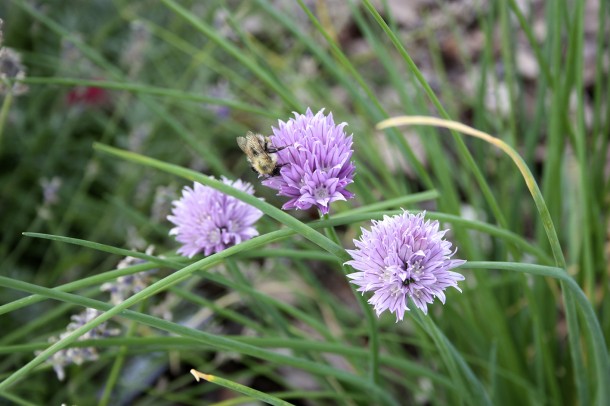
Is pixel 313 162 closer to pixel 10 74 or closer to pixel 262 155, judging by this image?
pixel 262 155

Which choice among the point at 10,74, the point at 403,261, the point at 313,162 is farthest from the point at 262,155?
the point at 10,74

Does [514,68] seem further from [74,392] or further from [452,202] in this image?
[74,392]

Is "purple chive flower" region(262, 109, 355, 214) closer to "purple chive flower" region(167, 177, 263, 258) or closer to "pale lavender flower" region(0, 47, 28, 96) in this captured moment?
Result: "purple chive flower" region(167, 177, 263, 258)

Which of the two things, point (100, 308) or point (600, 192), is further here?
point (600, 192)

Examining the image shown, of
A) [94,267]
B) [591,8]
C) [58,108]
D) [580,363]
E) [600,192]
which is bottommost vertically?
[580,363]

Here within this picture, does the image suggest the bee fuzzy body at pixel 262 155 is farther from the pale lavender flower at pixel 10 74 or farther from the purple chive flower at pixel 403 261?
the pale lavender flower at pixel 10 74

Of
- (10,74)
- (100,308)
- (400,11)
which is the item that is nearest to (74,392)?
(10,74)

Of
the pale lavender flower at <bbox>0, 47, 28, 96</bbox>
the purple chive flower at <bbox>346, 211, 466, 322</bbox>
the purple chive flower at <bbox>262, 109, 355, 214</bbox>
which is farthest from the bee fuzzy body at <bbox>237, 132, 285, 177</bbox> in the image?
the pale lavender flower at <bbox>0, 47, 28, 96</bbox>

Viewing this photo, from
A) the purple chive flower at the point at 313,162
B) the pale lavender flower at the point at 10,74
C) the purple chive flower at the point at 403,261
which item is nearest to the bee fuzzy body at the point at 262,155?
the purple chive flower at the point at 313,162
